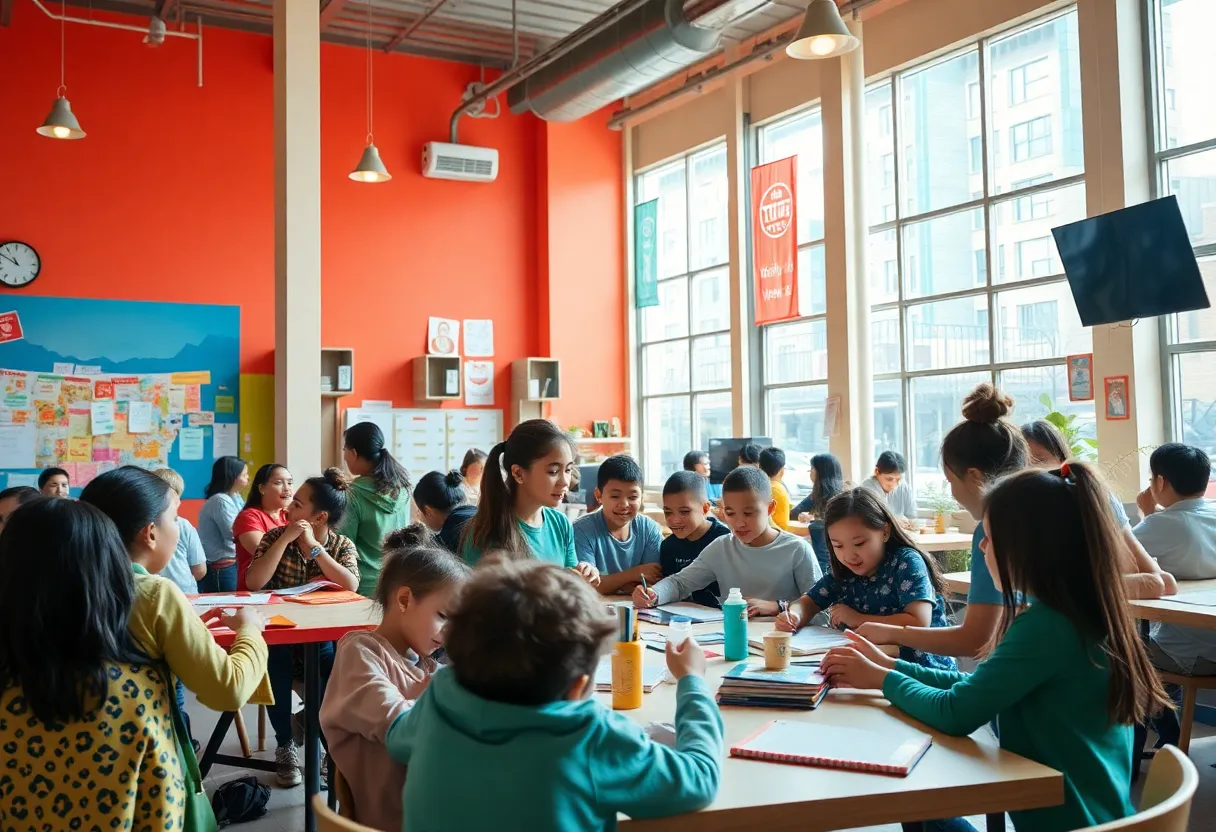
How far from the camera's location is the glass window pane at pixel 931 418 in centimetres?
757

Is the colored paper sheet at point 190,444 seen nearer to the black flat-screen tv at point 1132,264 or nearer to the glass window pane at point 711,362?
the glass window pane at point 711,362

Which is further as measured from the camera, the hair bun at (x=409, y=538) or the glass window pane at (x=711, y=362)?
the glass window pane at (x=711, y=362)

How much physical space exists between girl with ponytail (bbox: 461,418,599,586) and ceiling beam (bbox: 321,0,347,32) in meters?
6.48

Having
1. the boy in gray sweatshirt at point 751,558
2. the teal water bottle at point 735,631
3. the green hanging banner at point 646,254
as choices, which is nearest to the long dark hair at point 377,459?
the boy in gray sweatshirt at point 751,558

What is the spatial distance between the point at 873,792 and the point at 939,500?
622 centimetres

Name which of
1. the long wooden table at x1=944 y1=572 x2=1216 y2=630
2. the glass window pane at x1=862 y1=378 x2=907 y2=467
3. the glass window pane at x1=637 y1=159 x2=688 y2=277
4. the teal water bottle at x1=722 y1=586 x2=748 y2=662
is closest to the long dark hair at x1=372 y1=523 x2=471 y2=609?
the teal water bottle at x1=722 y1=586 x2=748 y2=662

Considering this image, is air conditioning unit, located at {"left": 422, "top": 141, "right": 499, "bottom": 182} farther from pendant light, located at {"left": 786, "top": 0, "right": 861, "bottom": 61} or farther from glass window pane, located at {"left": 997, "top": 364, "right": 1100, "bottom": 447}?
glass window pane, located at {"left": 997, "top": 364, "right": 1100, "bottom": 447}

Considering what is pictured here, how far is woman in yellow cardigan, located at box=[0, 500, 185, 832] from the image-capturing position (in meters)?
1.75

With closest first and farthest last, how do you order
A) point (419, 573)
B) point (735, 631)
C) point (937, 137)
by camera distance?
1. point (419, 573)
2. point (735, 631)
3. point (937, 137)

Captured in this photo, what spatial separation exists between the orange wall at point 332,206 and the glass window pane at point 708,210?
87 centimetres

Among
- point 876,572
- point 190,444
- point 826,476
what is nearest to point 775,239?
point 826,476

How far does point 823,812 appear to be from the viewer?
1.53 metres

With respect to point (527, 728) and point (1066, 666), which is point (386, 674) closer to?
point (527, 728)

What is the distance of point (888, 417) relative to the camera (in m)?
8.07
